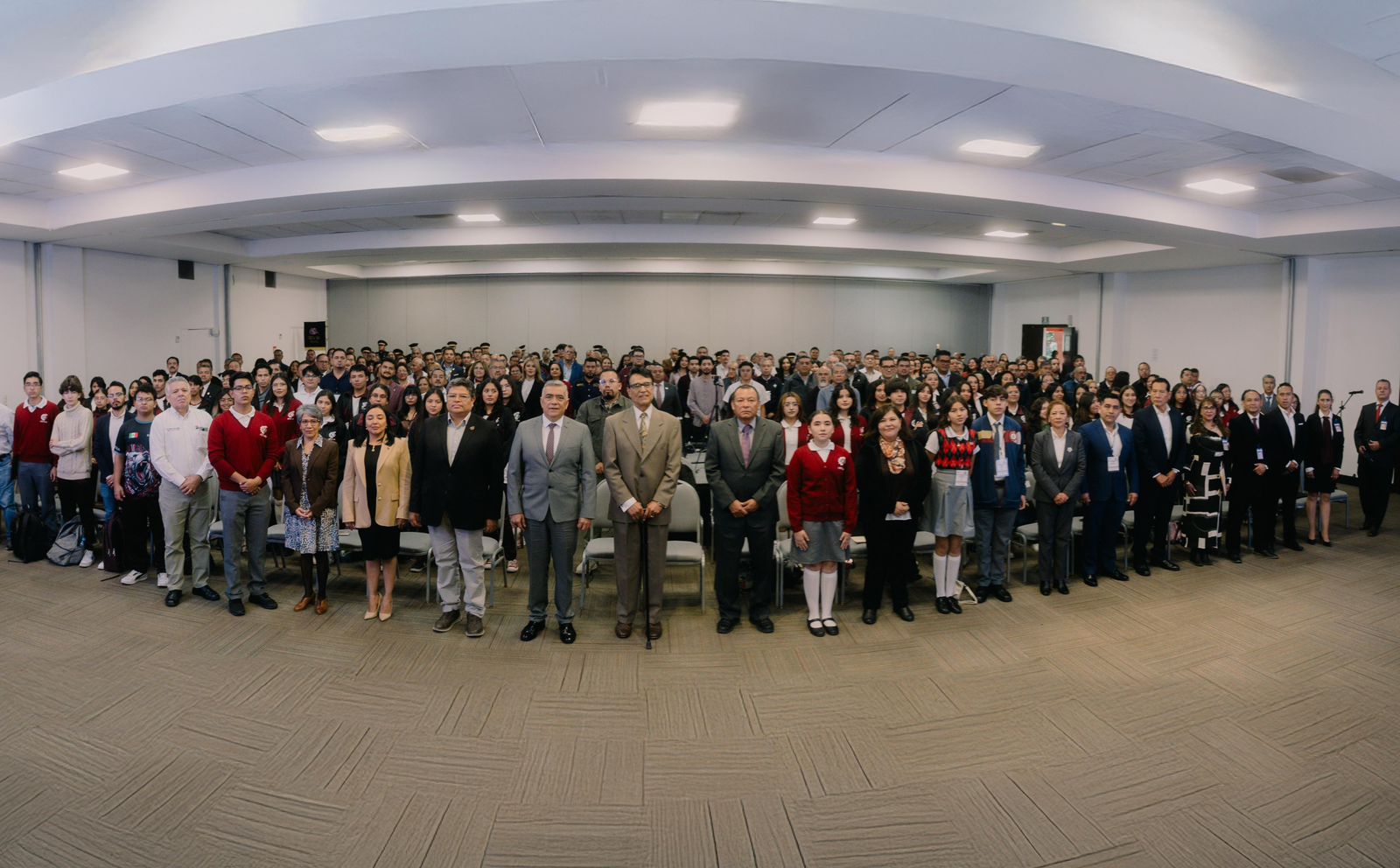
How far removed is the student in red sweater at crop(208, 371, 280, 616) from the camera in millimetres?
5020

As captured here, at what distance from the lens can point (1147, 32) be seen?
12.0ft

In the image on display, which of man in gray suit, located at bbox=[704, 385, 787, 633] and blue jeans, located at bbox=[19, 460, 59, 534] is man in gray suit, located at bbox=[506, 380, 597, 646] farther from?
blue jeans, located at bbox=[19, 460, 59, 534]

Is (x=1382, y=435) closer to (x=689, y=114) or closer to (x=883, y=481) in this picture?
(x=883, y=481)

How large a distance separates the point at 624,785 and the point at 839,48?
12.1 ft

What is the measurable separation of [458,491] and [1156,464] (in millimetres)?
5745

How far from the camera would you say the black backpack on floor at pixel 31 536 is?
6.17 metres

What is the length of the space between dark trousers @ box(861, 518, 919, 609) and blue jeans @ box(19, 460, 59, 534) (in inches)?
279

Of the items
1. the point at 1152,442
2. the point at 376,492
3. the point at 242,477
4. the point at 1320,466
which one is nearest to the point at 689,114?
the point at 376,492

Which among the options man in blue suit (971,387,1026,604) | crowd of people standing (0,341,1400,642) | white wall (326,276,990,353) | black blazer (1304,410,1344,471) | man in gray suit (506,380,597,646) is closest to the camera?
man in gray suit (506,380,597,646)

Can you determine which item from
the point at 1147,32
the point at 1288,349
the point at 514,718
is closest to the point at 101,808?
the point at 514,718

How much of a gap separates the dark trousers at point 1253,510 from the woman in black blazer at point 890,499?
3702 mm

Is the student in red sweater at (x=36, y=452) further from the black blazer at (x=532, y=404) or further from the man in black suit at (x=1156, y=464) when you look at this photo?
the man in black suit at (x=1156, y=464)

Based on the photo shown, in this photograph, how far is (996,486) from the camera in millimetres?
5418

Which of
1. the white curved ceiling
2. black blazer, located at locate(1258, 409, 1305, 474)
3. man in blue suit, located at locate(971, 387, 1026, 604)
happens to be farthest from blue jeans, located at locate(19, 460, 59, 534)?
black blazer, located at locate(1258, 409, 1305, 474)
